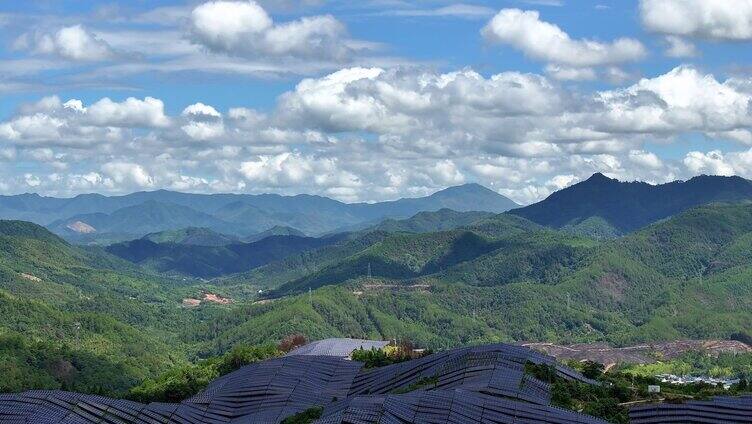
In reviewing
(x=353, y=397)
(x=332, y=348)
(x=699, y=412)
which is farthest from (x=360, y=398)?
(x=332, y=348)

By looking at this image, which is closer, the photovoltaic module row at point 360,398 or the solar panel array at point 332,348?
the photovoltaic module row at point 360,398

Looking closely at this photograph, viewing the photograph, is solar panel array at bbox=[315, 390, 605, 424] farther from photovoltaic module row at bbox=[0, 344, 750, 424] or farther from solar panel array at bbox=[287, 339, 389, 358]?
solar panel array at bbox=[287, 339, 389, 358]

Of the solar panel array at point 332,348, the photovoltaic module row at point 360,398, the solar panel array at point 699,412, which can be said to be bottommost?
the solar panel array at point 332,348

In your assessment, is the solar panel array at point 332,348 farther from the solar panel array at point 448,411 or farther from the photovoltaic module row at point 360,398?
the solar panel array at point 448,411

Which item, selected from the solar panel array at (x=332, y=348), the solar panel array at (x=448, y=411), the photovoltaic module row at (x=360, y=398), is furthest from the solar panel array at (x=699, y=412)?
the solar panel array at (x=332, y=348)

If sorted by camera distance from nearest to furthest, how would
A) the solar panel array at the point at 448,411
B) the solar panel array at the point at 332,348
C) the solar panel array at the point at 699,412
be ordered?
the solar panel array at the point at 448,411 → the solar panel array at the point at 699,412 → the solar panel array at the point at 332,348

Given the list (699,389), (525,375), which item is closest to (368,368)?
(525,375)
